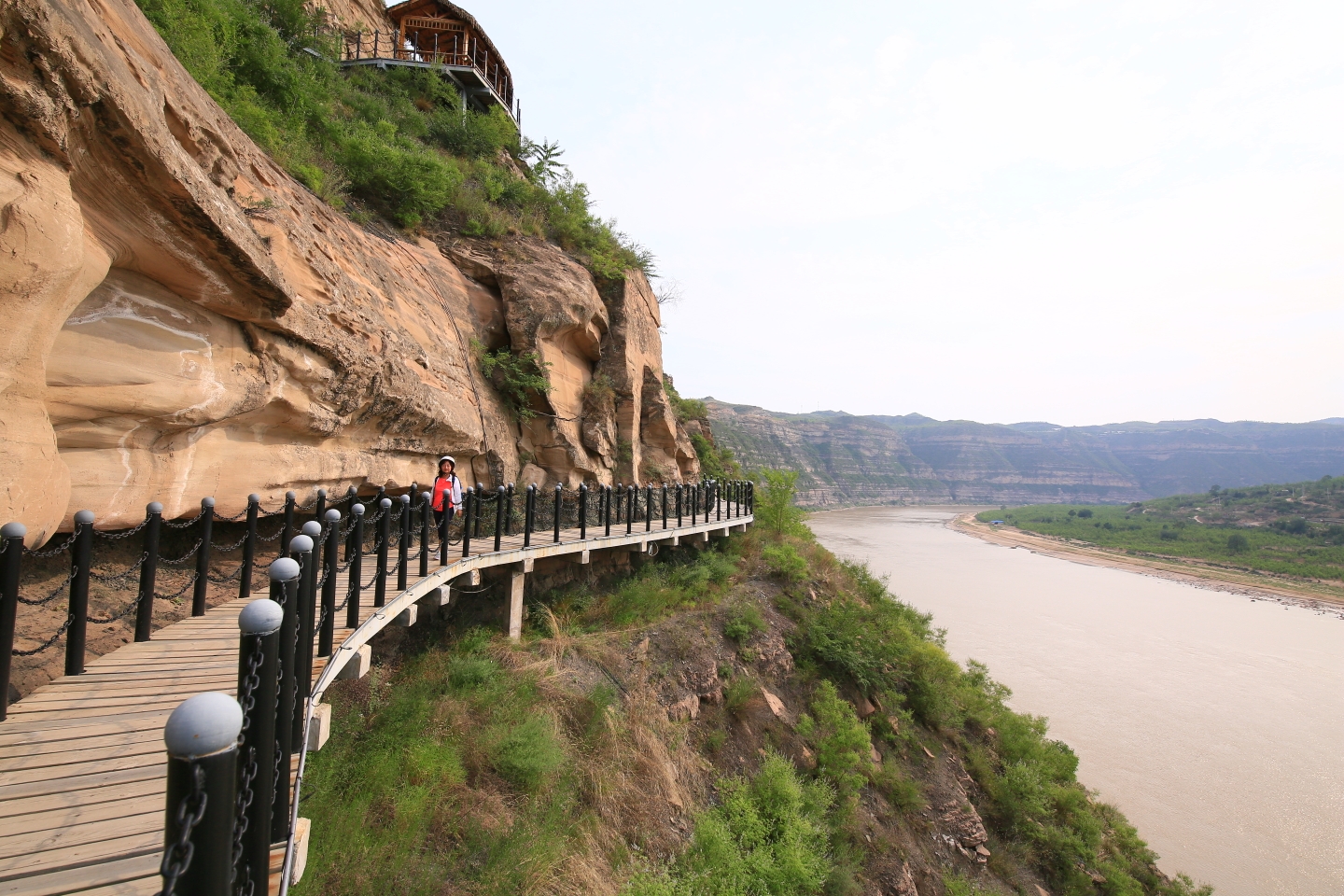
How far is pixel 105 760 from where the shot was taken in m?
2.74

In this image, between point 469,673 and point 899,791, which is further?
point 899,791

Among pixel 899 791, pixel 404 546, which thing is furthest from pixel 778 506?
pixel 404 546

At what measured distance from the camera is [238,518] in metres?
6.12

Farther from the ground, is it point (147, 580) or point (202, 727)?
point (202, 727)

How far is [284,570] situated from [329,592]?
1.70 meters

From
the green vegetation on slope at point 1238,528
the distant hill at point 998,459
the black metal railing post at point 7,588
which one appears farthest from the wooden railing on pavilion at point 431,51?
the distant hill at point 998,459

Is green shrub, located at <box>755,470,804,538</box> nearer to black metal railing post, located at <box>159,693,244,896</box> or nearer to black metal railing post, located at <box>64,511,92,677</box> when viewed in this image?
black metal railing post, located at <box>64,511,92,677</box>

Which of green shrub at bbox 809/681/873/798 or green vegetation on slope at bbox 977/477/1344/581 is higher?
green shrub at bbox 809/681/873/798

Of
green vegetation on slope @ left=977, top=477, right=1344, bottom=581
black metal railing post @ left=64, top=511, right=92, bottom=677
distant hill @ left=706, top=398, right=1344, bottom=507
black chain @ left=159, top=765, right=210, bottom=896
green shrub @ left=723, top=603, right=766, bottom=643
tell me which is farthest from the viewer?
distant hill @ left=706, top=398, right=1344, bottom=507

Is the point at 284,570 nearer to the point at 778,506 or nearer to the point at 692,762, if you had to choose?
the point at 692,762

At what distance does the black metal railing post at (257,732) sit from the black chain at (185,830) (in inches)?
26.7

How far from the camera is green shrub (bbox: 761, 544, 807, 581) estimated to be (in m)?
13.9

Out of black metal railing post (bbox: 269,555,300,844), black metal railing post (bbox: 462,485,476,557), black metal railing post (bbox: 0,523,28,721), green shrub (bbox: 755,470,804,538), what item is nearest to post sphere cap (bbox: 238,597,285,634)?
black metal railing post (bbox: 269,555,300,844)

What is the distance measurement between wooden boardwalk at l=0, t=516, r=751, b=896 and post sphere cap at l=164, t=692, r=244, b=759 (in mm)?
1184
